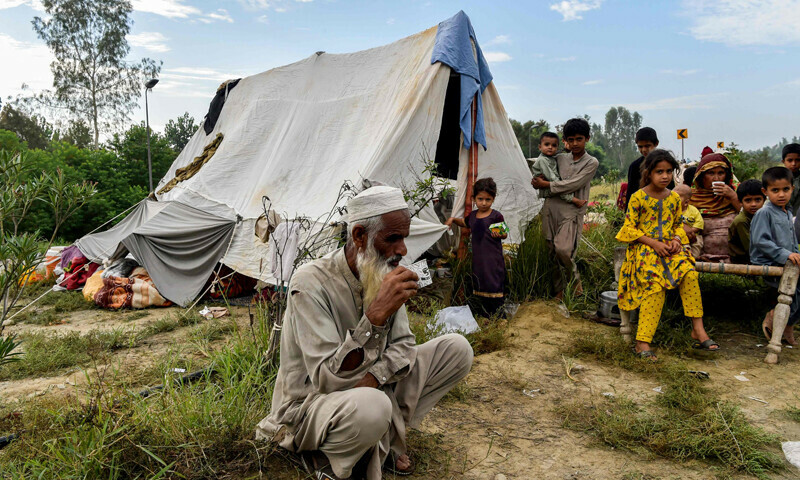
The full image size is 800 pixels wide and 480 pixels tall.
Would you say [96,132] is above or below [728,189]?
above

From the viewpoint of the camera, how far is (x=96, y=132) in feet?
81.7

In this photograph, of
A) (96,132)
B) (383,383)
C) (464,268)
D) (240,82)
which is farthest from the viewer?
(96,132)

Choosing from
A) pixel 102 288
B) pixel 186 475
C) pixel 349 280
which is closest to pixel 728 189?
pixel 349 280

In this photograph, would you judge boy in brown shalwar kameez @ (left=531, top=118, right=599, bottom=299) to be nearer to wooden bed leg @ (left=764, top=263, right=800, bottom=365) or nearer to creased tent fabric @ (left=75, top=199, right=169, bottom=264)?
wooden bed leg @ (left=764, top=263, right=800, bottom=365)

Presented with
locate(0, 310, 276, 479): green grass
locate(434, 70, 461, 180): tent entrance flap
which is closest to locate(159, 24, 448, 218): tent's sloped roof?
locate(434, 70, 461, 180): tent entrance flap

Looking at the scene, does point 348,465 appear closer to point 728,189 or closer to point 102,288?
point 728,189

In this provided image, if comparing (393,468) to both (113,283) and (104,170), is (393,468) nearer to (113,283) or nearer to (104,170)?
(113,283)

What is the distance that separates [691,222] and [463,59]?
2.77m

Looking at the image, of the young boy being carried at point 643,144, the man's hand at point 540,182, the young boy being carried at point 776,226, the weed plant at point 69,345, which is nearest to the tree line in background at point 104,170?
the weed plant at point 69,345

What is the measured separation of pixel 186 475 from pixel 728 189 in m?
4.46

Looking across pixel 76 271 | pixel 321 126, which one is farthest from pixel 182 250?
pixel 321 126

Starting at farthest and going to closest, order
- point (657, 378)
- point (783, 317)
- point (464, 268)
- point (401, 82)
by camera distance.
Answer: point (401, 82) < point (464, 268) < point (783, 317) < point (657, 378)

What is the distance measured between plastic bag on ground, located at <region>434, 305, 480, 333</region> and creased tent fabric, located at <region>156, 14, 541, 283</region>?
0.69 m

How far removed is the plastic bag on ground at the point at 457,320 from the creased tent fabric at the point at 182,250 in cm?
296
